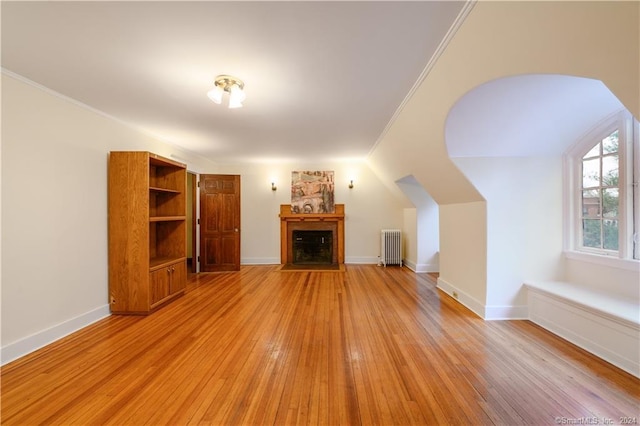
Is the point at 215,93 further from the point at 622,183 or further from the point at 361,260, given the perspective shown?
the point at 361,260

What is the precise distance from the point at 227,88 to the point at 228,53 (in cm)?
45

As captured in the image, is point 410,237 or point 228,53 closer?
point 228,53

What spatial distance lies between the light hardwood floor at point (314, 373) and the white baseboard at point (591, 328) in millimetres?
106

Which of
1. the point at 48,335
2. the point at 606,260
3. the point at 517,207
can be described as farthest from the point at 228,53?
the point at 606,260

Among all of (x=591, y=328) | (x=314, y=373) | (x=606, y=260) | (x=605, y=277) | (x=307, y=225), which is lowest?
(x=314, y=373)

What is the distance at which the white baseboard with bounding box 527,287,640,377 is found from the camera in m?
1.96

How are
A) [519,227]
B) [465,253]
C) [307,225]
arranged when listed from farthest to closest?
1. [307,225]
2. [465,253]
3. [519,227]

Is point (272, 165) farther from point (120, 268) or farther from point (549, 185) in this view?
point (549, 185)

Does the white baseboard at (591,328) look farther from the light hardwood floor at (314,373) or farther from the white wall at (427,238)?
the white wall at (427,238)

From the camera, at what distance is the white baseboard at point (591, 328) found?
196cm

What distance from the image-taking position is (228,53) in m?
2.00

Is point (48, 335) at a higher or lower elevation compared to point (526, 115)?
lower

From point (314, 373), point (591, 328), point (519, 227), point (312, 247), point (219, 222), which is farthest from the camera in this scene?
point (312, 247)

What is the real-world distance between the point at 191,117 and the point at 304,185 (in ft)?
11.0
